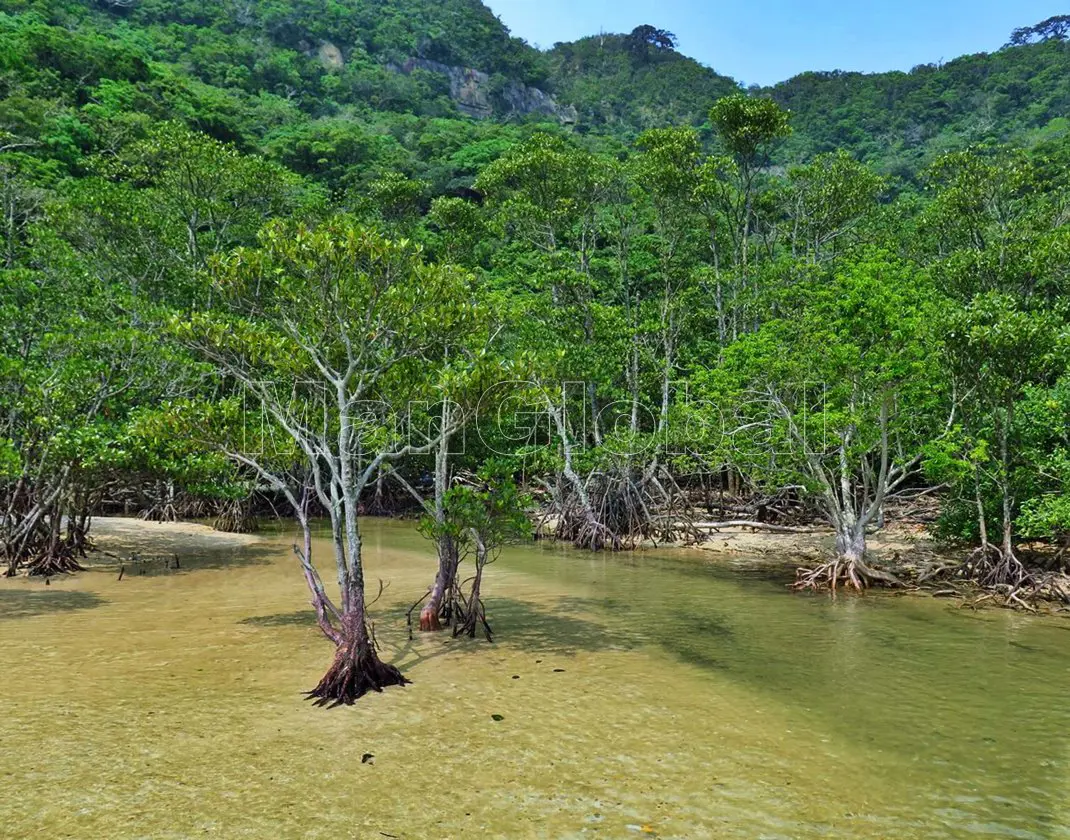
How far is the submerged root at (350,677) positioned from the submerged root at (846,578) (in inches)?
378

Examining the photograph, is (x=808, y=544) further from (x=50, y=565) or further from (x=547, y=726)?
(x=50, y=565)

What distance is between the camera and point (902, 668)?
8.77 meters

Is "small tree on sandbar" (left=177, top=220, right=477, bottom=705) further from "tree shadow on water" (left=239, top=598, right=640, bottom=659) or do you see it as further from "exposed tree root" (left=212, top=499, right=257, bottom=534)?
"exposed tree root" (left=212, top=499, right=257, bottom=534)

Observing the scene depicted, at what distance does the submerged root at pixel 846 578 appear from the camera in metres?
13.8

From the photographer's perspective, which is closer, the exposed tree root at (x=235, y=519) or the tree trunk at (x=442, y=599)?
the tree trunk at (x=442, y=599)

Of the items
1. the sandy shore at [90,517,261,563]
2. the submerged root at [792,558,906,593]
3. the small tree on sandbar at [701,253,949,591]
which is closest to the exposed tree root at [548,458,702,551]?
the small tree on sandbar at [701,253,949,591]

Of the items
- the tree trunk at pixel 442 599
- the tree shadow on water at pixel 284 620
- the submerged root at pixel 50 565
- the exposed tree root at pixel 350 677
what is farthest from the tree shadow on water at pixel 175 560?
the exposed tree root at pixel 350 677

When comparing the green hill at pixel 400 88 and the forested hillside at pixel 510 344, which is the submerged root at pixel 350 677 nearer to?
the forested hillside at pixel 510 344

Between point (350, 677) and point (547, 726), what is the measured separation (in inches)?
87.5

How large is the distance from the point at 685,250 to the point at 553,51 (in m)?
102

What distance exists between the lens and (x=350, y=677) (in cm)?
731

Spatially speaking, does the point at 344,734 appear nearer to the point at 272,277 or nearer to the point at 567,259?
the point at 272,277

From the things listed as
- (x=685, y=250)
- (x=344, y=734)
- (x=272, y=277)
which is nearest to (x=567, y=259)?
(x=685, y=250)

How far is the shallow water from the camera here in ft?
→ 16.4
